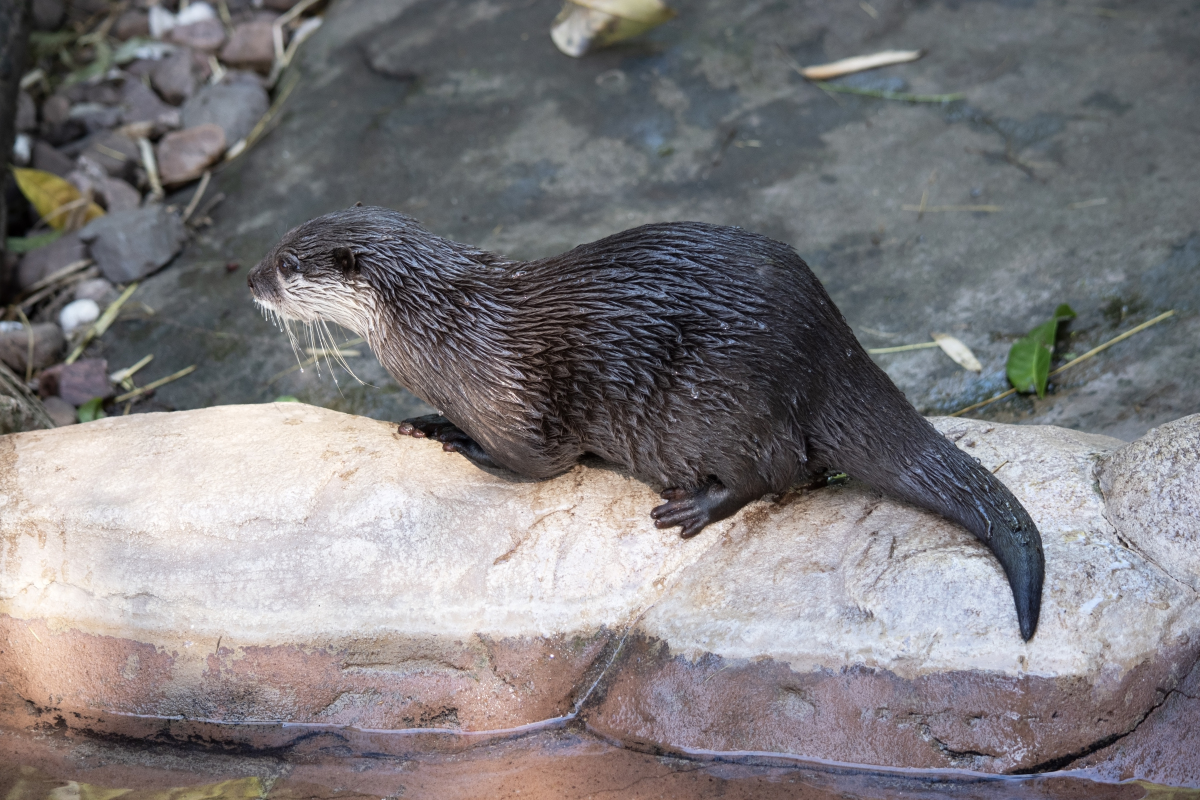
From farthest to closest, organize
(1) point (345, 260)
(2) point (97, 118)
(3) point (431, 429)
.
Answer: (2) point (97, 118), (3) point (431, 429), (1) point (345, 260)

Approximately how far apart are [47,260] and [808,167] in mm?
2629

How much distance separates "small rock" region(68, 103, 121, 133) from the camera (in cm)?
421

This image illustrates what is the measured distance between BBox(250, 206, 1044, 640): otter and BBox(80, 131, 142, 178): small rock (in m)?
2.12

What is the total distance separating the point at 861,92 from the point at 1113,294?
1.33 meters

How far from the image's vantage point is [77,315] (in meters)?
3.38

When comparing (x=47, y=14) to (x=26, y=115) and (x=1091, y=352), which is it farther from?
(x=1091, y=352)

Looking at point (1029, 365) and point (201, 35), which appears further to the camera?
point (201, 35)

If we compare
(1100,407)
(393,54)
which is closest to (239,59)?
(393,54)

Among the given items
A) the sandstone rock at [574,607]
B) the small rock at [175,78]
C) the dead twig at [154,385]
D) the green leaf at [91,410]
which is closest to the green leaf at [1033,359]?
the sandstone rock at [574,607]

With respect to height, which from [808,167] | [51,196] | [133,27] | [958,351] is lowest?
[958,351]

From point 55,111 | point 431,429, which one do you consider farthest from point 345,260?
point 55,111

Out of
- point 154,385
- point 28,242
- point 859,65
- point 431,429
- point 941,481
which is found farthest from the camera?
point 859,65

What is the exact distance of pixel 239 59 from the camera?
14.5ft

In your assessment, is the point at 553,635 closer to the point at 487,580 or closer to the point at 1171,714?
the point at 487,580
